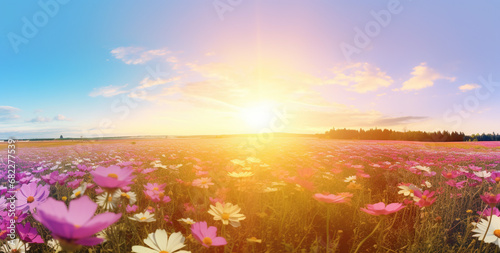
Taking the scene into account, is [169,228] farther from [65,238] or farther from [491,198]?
[491,198]

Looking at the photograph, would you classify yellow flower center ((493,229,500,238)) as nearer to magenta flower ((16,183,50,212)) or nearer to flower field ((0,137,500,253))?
flower field ((0,137,500,253))

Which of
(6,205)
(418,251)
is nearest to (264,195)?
(418,251)

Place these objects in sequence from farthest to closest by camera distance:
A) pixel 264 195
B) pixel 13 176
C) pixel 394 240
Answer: pixel 264 195, pixel 394 240, pixel 13 176

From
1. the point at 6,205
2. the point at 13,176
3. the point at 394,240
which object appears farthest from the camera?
the point at 394,240

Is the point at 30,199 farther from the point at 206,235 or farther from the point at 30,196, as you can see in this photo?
the point at 206,235

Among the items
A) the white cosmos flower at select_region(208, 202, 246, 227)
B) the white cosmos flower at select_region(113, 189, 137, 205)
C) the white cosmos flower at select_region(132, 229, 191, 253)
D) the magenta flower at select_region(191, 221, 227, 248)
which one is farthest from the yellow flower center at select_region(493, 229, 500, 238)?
the white cosmos flower at select_region(113, 189, 137, 205)

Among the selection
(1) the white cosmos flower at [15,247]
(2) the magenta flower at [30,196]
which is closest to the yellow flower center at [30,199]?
(2) the magenta flower at [30,196]

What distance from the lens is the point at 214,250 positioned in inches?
82.1

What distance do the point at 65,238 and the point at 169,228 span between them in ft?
6.58

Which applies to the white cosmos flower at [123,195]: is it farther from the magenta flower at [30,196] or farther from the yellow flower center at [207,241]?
the yellow flower center at [207,241]

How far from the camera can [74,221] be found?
66 centimetres

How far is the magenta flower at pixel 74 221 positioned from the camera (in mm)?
551

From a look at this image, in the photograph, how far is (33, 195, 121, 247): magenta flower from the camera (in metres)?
0.55

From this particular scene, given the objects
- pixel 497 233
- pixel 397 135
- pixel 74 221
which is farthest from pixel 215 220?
pixel 397 135
